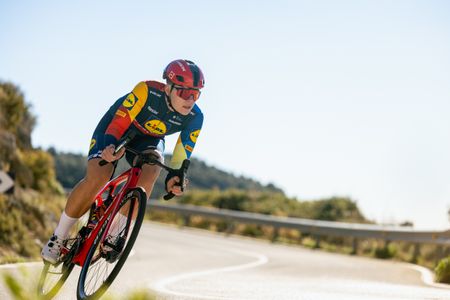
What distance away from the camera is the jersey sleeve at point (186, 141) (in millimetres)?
7133

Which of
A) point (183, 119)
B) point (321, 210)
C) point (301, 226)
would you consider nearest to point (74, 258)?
point (183, 119)

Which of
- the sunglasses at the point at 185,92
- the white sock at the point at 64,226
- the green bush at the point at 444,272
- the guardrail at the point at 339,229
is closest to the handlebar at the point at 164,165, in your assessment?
the sunglasses at the point at 185,92

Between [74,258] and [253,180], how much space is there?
91.2 m

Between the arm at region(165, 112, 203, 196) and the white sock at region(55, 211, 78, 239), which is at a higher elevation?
the arm at region(165, 112, 203, 196)

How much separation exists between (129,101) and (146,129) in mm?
336

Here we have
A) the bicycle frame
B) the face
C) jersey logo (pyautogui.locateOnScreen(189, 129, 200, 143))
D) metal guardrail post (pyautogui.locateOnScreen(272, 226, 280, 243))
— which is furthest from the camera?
metal guardrail post (pyautogui.locateOnScreen(272, 226, 280, 243))

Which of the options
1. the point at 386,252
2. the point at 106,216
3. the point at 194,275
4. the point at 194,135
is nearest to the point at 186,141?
the point at 194,135

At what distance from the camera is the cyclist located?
268 inches

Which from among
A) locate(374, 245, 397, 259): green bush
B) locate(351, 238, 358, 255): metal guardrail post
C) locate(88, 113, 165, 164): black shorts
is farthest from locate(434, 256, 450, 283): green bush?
locate(351, 238, 358, 255): metal guardrail post

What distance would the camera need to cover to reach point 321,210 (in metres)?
36.2

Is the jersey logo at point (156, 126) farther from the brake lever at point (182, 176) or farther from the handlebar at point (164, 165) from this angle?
the brake lever at point (182, 176)

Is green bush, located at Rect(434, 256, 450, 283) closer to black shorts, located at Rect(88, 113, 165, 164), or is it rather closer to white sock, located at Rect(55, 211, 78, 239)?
black shorts, located at Rect(88, 113, 165, 164)

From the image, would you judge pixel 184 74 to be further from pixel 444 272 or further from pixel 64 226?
pixel 444 272

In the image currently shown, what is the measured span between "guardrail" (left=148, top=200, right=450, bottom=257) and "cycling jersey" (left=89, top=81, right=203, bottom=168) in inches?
337
